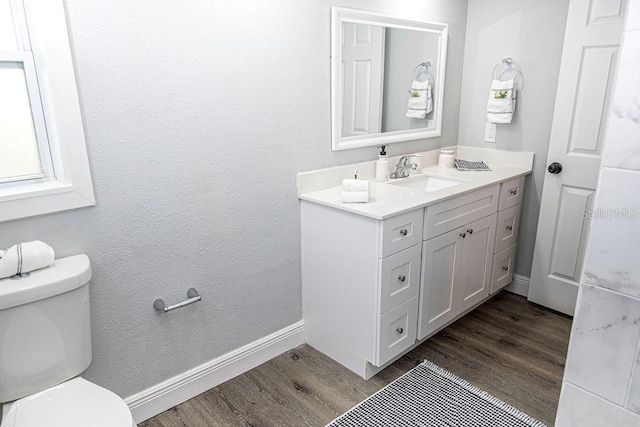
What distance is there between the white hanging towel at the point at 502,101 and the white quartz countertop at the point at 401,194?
0.34 metres

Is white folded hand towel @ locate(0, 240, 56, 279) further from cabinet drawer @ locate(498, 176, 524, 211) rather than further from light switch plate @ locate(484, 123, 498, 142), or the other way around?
light switch plate @ locate(484, 123, 498, 142)

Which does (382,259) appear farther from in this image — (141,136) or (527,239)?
(527,239)

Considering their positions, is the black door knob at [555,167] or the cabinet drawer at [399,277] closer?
the cabinet drawer at [399,277]

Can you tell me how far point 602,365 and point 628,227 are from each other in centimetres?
32

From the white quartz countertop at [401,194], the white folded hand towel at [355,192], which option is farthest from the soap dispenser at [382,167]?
the white folded hand towel at [355,192]

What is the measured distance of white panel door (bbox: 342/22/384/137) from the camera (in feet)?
7.43

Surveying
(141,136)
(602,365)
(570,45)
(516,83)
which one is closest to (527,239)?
(516,83)

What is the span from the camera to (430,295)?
2281mm

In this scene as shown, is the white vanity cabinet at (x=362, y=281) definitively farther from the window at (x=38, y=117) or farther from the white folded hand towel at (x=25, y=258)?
the white folded hand towel at (x=25, y=258)

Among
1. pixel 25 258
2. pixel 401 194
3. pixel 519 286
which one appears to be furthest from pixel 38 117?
pixel 519 286

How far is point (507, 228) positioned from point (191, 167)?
196 centimetres

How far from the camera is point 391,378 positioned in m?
2.17

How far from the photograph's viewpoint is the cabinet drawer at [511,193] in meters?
2.65

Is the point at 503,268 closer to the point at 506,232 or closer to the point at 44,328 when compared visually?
the point at 506,232
